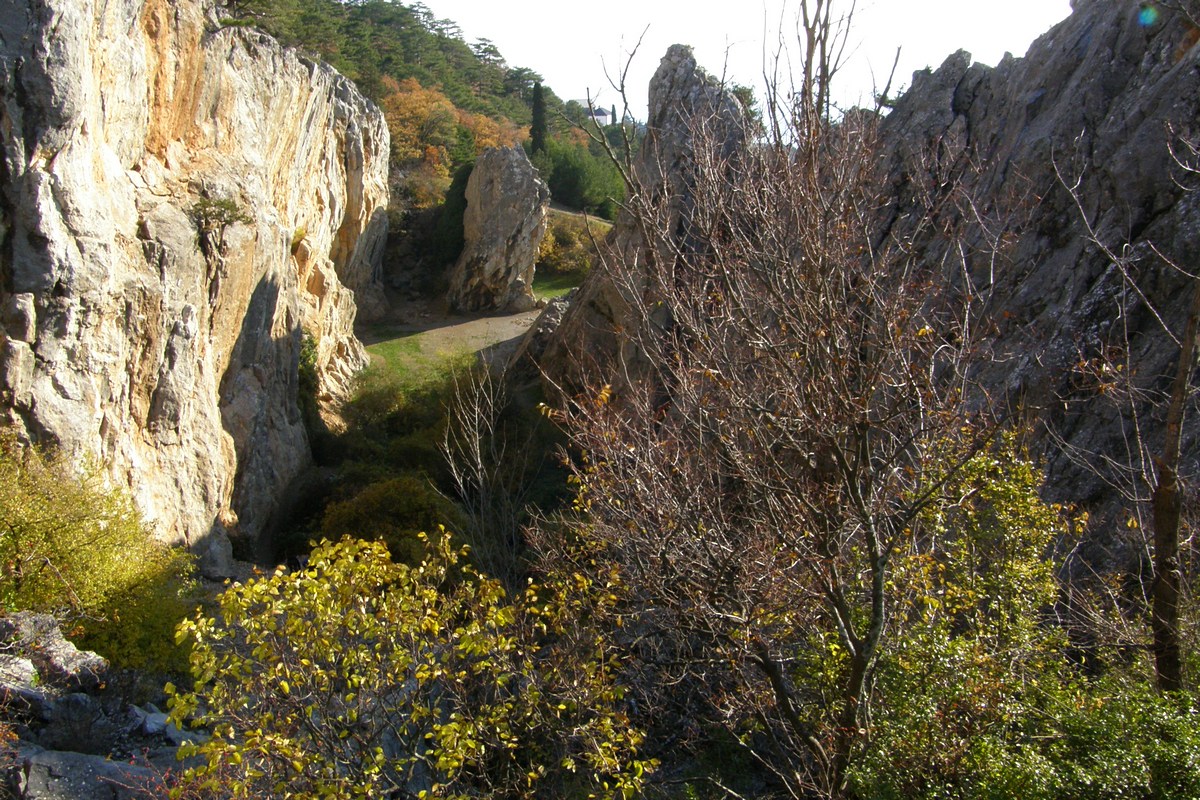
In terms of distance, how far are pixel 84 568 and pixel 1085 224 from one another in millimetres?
12643

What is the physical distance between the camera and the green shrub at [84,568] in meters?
10.9

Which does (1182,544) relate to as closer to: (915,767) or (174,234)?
(915,767)

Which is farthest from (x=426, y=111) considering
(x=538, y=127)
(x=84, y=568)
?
(x=84, y=568)

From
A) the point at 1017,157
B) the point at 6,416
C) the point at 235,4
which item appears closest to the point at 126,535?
the point at 6,416

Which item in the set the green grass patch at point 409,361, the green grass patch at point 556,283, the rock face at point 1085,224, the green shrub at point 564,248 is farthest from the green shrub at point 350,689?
the green shrub at point 564,248

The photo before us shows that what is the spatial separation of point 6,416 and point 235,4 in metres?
16.2

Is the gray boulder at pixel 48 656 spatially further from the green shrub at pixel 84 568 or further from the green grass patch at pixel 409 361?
A: the green grass patch at pixel 409 361

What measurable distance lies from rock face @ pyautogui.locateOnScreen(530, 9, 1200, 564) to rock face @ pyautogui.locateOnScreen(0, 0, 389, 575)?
8195 millimetres

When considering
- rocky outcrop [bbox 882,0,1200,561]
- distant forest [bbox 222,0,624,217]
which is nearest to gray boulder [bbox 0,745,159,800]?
rocky outcrop [bbox 882,0,1200,561]

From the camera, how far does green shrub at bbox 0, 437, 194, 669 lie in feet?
35.6

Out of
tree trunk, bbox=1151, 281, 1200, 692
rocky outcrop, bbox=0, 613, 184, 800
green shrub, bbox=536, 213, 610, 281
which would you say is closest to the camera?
tree trunk, bbox=1151, 281, 1200, 692

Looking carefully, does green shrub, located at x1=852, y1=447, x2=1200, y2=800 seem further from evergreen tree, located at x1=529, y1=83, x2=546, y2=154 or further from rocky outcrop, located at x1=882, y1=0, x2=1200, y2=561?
evergreen tree, located at x1=529, y1=83, x2=546, y2=154

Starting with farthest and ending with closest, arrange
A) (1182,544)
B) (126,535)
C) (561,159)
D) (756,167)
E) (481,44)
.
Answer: (481,44)
(561,159)
(126,535)
(1182,544)
(756,167)

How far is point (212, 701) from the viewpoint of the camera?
559 centimetres
